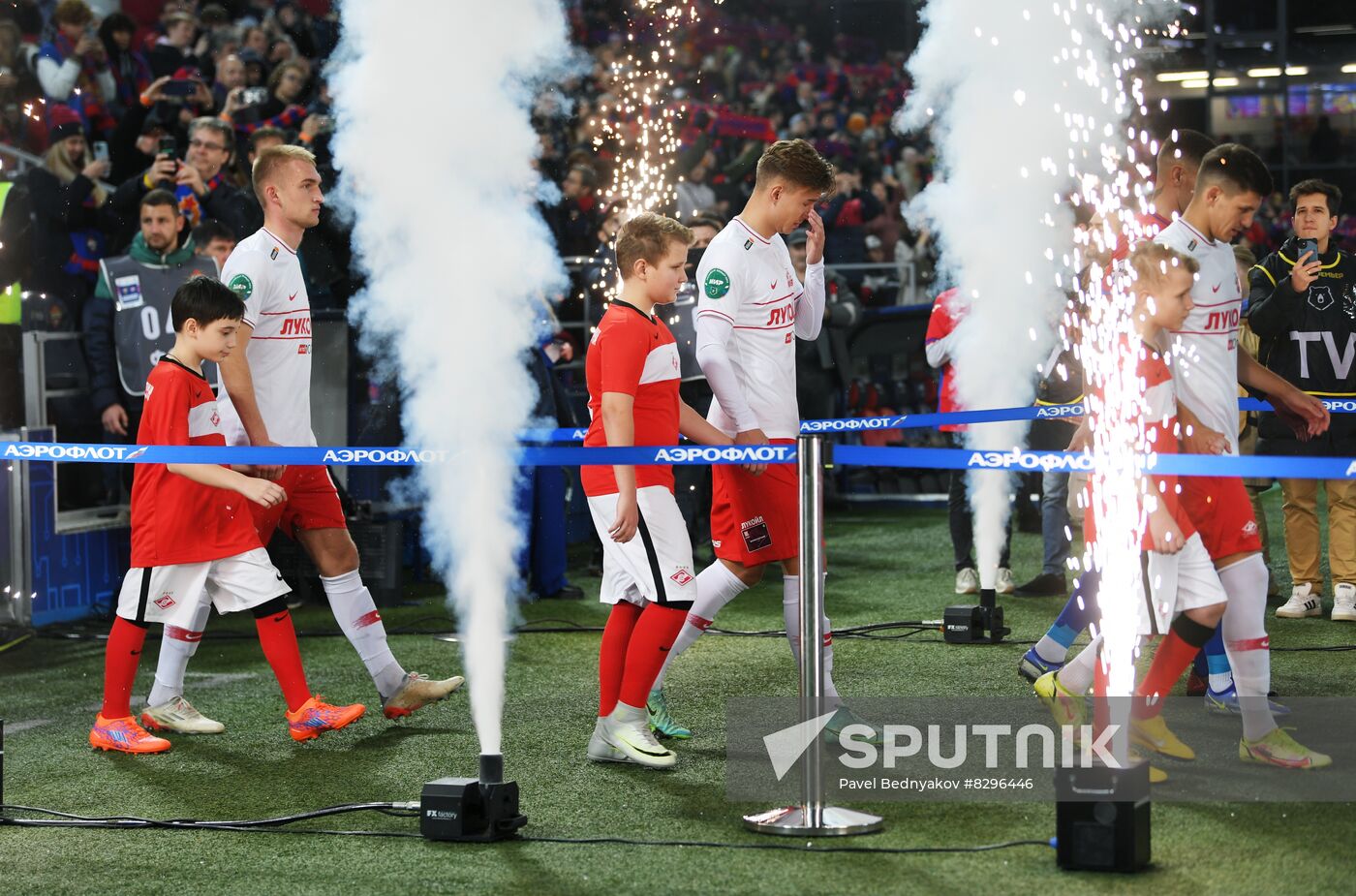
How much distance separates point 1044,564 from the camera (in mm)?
8859

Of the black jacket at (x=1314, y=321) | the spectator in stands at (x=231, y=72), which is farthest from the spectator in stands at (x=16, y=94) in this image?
the black jacket at (x=1314, y=321)

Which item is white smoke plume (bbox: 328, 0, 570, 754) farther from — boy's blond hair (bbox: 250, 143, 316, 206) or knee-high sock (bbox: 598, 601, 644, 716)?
knee-high sock (bbox: 598, 601, 644, 716)

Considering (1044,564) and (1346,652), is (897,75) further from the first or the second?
(1346,652)

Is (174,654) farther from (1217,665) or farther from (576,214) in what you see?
(576,214)

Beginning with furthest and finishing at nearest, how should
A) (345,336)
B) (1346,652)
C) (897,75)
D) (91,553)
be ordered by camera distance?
1. (897,75)
2. (345,336)
3. (91,553)
4. (1346,652)

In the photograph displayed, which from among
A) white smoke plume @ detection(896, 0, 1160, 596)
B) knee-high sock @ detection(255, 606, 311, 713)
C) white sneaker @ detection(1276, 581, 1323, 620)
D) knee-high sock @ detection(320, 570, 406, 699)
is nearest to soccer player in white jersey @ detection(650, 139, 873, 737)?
knee-high sock @ detection(320, 570, 406, 699)

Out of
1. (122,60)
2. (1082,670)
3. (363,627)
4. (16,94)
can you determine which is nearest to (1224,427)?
(1082,670)

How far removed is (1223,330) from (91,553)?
622 cm

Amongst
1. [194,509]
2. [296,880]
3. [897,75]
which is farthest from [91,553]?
[897,75]

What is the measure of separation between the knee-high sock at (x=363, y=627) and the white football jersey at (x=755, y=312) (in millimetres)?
1547

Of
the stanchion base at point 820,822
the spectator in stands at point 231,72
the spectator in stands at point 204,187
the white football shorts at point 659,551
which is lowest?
the stanchion base at point 820,822

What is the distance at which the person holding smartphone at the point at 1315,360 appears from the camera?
25.5 ft

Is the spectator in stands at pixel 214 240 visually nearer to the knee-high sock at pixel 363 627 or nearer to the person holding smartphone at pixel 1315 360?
the knee-high sock at pixel 363 627

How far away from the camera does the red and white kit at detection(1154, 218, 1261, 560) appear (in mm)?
4910
